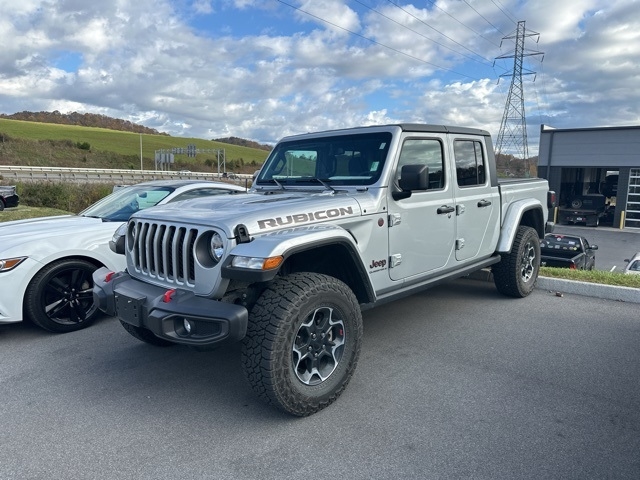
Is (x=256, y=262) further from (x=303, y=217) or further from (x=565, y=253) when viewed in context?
(x=565, y=253)

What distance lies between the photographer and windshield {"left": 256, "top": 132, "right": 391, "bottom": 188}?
4359 mm

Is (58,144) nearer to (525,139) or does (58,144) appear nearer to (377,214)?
(525,139)

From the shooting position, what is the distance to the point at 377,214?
4043 mm

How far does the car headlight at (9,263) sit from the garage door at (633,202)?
129ft

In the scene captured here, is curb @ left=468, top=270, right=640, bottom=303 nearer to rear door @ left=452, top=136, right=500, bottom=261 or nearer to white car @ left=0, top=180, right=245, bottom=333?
rear door @ left=452, top=136, right=500, bottom=261

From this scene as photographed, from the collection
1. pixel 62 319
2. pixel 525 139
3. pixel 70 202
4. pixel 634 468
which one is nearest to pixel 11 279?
pixel 62 319

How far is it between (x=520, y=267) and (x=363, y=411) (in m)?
3.39

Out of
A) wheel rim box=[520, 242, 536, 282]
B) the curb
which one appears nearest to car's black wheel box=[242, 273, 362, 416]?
wheel rim box=[520, 242, 536, 282]

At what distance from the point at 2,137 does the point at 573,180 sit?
60062mm

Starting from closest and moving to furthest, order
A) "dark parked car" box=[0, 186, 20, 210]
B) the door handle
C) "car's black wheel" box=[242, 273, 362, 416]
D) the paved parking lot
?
1. "car's black wheel" box=[242, 273, 362, 416]
2. the door handle
3. "dark parked car" box=[0, 186, 20, 210]
4. the paved parking lot

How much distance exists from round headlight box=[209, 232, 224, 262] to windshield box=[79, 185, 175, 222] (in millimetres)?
3125

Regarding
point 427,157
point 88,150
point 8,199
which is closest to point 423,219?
point 427,157

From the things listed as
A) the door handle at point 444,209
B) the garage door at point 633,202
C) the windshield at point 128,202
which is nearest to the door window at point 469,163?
the door handle at point 444,209

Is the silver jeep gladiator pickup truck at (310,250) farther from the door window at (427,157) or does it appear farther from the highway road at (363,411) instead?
the highway road at (363,411)
